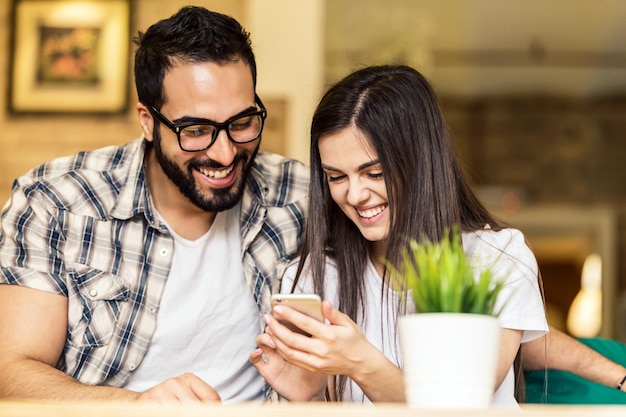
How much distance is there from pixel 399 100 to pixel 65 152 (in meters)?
2.34

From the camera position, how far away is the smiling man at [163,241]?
2.12 metres

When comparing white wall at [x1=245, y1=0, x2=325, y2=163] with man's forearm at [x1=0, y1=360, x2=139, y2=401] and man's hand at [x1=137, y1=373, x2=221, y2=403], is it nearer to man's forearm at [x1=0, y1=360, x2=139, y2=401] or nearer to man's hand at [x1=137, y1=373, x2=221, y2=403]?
man's forearm at [x1=0, y1=360, x2=139, y2=401]

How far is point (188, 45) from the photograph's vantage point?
86.4 inches

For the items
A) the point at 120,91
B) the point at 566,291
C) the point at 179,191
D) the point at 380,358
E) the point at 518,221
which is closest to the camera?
the point at 380,358

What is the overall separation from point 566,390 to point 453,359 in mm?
1114

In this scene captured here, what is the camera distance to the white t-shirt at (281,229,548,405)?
67.5 inches

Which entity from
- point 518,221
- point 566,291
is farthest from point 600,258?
point 566,291

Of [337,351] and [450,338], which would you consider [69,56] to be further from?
[450,338]

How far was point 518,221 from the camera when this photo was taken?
732 cm

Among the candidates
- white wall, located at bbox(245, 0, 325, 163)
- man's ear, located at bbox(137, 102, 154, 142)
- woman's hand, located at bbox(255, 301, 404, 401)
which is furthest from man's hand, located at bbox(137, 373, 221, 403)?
white wall, located at bbox(245, 0, 325, 163)

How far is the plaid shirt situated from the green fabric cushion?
0.67m

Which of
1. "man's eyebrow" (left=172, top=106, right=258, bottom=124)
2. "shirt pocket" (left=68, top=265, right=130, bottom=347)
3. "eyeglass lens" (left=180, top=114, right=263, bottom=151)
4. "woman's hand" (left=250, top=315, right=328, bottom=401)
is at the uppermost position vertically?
"man's eyebrow" (left=172, top=106, right=258, bottom=124)

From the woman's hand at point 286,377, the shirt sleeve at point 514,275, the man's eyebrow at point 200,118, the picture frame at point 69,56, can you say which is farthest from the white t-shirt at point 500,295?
the picture frame at point 69,56

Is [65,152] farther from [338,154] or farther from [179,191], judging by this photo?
[338,154]
